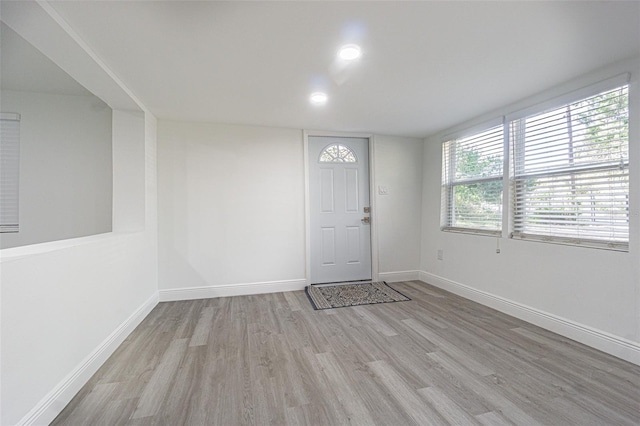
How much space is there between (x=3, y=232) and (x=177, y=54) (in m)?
2.67

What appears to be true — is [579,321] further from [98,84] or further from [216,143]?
[98,84]

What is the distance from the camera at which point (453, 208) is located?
3748mm

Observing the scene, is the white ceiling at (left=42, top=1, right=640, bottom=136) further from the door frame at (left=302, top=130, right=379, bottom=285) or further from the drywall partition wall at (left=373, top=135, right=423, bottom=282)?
the drywall partition wall at (left=373, top=135, right=423, bottom=282)

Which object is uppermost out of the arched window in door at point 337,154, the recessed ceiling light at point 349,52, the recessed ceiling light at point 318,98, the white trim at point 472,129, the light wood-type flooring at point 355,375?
the recessed ceiling light at point 318,98

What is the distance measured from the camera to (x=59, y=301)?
1.58 metres

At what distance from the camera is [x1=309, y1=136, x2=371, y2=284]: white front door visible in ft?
12.8

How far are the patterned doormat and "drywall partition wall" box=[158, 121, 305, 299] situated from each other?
1.19 feet

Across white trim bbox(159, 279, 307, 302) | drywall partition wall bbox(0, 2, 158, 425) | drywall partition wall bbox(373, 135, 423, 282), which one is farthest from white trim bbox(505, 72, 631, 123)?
drywall partition wall bbox(0, 2, 158, 425)

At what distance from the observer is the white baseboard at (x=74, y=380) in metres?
1.38

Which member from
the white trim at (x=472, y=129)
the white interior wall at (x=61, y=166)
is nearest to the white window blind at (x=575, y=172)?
the white trim at (x=472, y=129)

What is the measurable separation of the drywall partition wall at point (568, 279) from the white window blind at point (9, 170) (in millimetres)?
4913

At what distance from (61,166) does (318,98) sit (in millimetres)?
2761

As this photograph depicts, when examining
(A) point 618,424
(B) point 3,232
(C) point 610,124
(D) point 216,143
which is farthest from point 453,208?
(B) point 3,232

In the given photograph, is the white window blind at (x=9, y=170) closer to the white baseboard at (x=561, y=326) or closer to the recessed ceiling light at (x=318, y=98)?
the recessed ceiling light at (x=318, y=98)
